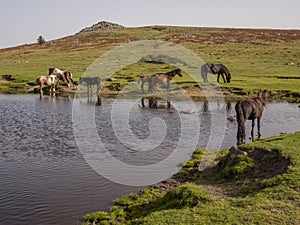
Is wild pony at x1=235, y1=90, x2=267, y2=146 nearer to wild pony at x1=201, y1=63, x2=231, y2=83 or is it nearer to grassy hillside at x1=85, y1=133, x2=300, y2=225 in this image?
grassy hillside at x1=85, y1=133, x2=300, y2=225

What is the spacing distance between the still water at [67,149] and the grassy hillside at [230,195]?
106 centimetres

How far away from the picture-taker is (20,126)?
23.1m

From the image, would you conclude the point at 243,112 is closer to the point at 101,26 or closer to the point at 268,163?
the point at 268,163

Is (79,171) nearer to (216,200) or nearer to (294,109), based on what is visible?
(216,200)

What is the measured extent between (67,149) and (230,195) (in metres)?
9.29

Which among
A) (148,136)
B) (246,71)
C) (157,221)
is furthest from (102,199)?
(246,71)

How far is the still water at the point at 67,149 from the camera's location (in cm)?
1170

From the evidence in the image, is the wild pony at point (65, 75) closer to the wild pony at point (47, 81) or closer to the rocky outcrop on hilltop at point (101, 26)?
the wild pony at point (47, 81)

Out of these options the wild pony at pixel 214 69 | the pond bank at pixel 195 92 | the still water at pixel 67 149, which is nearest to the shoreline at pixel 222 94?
the pond bank at pixel 195 92

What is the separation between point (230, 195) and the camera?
11281 mm

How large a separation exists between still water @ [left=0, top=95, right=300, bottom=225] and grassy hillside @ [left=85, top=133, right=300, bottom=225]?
106cm

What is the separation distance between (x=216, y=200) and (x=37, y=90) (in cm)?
3572

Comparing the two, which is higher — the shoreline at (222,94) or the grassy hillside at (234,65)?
the grassy hillside at (234,65)

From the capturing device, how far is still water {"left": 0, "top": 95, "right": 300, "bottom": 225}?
11.7m
